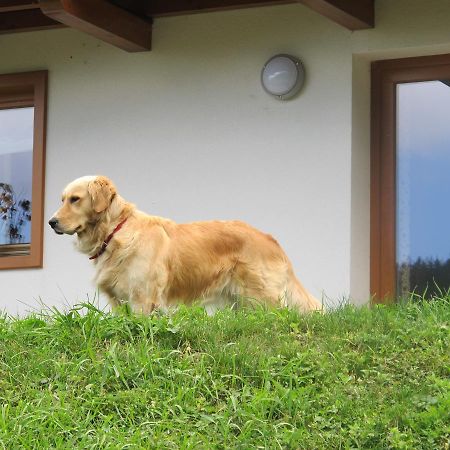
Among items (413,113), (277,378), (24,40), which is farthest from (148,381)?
(24,40)

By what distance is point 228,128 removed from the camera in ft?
34.8

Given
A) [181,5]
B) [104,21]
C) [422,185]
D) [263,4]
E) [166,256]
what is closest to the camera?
[166,256]

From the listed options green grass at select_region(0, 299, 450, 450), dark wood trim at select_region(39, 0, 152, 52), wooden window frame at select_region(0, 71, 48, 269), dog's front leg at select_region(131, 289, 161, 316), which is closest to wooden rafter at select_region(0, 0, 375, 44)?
dark wood trim at select_region(39, 0, 152, 52)

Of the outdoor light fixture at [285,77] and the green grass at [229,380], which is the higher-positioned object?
the outdoor light fixture at [285,77]

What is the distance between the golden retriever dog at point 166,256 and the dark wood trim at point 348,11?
180 cm

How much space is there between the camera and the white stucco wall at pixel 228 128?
33.3ft

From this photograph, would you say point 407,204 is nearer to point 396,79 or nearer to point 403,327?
point 396,79

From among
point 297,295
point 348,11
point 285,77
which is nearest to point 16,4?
point 285,77

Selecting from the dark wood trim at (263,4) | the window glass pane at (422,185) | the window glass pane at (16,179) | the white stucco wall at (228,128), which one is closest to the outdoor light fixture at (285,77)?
the white stucco wall at (228,128)

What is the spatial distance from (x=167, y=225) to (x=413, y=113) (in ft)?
8.45

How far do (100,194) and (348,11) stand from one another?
8.15 ft

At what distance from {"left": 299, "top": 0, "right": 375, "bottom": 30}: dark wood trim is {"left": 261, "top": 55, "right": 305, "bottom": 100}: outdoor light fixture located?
1.75ft

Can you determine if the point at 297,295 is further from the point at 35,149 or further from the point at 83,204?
the point at 35,149

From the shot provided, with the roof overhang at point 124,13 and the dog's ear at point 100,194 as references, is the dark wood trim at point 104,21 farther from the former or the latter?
the dog's ear at point 100,194
